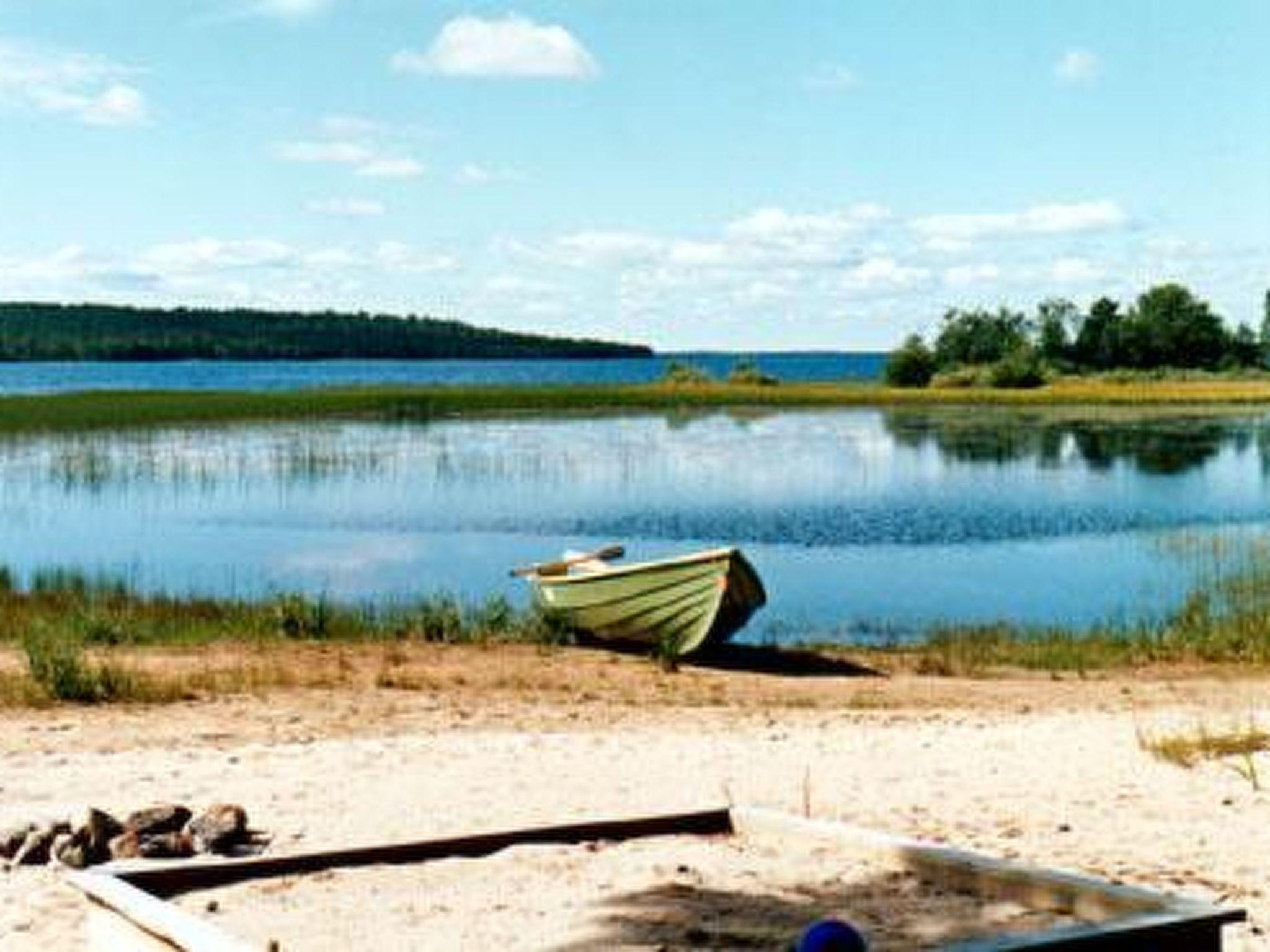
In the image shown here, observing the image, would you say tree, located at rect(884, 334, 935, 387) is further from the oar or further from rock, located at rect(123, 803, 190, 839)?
rock, located at rect(123, 803, 190, 839)

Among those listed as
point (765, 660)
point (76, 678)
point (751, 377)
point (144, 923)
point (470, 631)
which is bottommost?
point (765, 660)

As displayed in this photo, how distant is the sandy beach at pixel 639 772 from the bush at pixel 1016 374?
69.4 metres

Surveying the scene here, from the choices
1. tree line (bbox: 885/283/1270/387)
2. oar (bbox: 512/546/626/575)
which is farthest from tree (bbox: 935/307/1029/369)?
oar (bbox: 512/546/626/575)

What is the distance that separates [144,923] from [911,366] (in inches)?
3331

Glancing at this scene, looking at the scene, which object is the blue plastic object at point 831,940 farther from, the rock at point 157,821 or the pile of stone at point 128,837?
the rock at point 157,821

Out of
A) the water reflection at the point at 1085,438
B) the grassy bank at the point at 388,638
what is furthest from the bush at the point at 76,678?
the water reflection at the point at 1085,438

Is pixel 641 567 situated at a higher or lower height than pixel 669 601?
higher

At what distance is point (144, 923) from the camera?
21.2 ft

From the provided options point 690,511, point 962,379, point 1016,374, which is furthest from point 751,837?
point 962,379

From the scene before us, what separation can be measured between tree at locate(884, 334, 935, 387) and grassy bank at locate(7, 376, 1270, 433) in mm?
972

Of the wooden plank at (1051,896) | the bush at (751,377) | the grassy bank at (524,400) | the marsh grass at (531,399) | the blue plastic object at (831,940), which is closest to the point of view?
the blue plastic object at (831,940)

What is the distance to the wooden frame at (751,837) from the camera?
5.86 metres

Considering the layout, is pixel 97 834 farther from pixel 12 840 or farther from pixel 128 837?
pixel 12 840

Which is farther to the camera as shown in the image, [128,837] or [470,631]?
[470,631]
